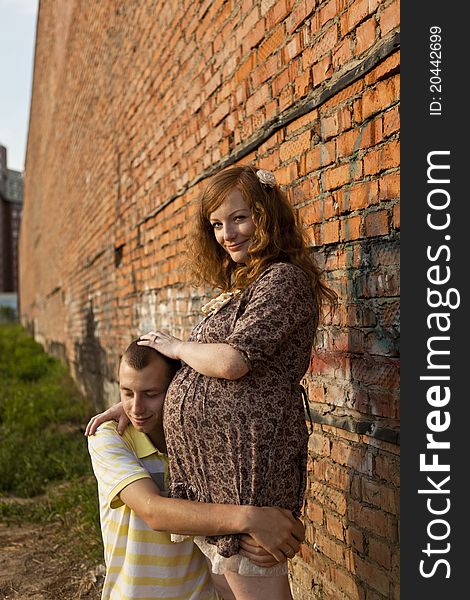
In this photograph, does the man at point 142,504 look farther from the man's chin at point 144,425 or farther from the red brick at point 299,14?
the red brick at point 299,14

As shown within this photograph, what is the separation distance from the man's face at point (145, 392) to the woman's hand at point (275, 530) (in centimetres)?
51

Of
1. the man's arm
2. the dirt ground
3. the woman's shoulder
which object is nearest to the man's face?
the man's arm

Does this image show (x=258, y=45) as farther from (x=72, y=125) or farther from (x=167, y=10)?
(x=72, y=125)

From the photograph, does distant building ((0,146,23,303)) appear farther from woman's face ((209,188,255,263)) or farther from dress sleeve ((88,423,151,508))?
woman's face ((209,188,255,263))

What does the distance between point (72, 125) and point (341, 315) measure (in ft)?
30.9

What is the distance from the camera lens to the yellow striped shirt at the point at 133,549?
2.17 meters

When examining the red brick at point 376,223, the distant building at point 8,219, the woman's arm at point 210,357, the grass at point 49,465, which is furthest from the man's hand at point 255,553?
the distant building at point 8,219

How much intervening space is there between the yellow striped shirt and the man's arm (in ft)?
0.47

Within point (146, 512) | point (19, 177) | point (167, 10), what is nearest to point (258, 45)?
point (167, 10)

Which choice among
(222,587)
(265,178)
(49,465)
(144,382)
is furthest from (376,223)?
(49,465)

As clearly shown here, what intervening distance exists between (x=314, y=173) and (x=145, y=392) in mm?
1093

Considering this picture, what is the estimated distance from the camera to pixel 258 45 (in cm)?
322

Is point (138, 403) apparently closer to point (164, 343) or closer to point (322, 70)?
point (164, 343)

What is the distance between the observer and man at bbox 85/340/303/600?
210 centimetres
